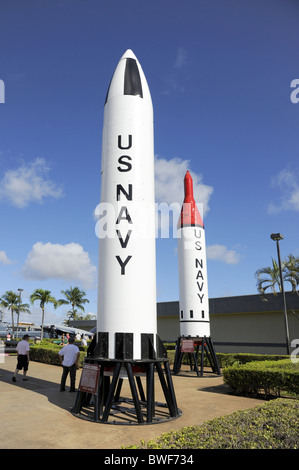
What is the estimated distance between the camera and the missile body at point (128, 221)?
8.39 metres

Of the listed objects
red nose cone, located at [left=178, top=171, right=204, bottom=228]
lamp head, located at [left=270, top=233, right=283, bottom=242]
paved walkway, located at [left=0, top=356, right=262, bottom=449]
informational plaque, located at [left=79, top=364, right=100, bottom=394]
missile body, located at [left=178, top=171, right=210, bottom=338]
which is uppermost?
red nose cone, located at [left=178, top=171, right=204, bottom=228]

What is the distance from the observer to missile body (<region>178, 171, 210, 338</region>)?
56.7ft

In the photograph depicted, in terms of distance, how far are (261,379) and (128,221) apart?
696 centimetres

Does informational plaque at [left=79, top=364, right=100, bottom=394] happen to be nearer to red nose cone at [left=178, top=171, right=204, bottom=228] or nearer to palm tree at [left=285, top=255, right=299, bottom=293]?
red nose cone at [left=178, top=171, right=204, bottom=228]

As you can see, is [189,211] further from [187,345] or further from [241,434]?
[241,434]

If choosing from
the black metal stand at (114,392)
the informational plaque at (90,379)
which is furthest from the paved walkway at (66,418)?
the informational plaque at (90,379)

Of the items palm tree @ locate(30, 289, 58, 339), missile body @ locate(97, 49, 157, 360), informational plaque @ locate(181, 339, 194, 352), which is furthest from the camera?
palm tree @ locate(30, 289, 58, 339)

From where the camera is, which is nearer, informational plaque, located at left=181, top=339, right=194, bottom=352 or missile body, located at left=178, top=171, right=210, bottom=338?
informational plaque, located at left=181, top=339, right=194, bottom=352

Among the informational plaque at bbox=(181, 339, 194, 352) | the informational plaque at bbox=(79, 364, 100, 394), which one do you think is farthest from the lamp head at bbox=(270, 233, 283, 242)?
the informational plaque at bbox=(79, 364, 100, 394)

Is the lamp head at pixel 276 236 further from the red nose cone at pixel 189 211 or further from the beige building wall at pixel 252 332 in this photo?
the beige building wall at pixel 252 332

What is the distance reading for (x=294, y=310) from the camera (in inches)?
1025

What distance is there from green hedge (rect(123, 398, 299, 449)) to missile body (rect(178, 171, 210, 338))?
10.7 metres

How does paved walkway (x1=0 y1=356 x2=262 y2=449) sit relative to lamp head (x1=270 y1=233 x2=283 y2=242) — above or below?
below

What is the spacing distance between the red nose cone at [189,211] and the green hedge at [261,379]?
26.2ft
